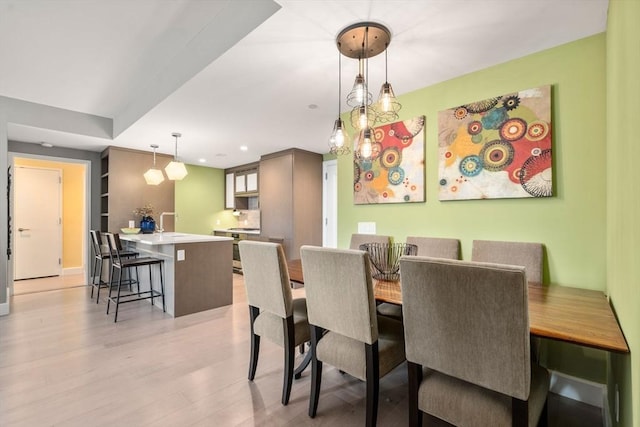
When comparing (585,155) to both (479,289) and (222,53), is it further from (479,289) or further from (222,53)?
(222,53)

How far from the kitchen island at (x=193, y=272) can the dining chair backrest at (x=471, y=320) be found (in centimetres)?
295

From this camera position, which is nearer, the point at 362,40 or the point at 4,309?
the point at 362,40

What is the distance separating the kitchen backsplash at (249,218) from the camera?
21.7 feet

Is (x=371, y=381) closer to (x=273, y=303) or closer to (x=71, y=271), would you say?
(x=273, y=303)

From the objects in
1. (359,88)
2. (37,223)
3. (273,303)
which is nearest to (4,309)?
(37,223)

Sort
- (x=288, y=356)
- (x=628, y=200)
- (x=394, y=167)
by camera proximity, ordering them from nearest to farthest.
Answer: (x=628, y=200), (x=288, y=356), (x=394, y=167)

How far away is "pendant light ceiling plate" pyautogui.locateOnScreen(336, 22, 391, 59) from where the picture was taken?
1790mm

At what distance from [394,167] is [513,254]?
124 cm

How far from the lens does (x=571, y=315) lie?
1.31 m


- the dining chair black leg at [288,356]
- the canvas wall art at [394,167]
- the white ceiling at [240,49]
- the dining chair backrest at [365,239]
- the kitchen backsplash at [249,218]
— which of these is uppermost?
the white ceiling at [240,49]

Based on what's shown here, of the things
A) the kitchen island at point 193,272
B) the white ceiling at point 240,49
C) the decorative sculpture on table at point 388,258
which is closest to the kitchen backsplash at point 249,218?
the kitchen island at point 193,272

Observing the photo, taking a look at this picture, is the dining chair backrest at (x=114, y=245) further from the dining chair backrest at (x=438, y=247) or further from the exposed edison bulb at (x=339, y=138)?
the dining chair backrest at (x=438, y=247)

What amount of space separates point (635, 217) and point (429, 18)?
145 cm

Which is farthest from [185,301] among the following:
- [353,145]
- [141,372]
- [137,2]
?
[137,2]
